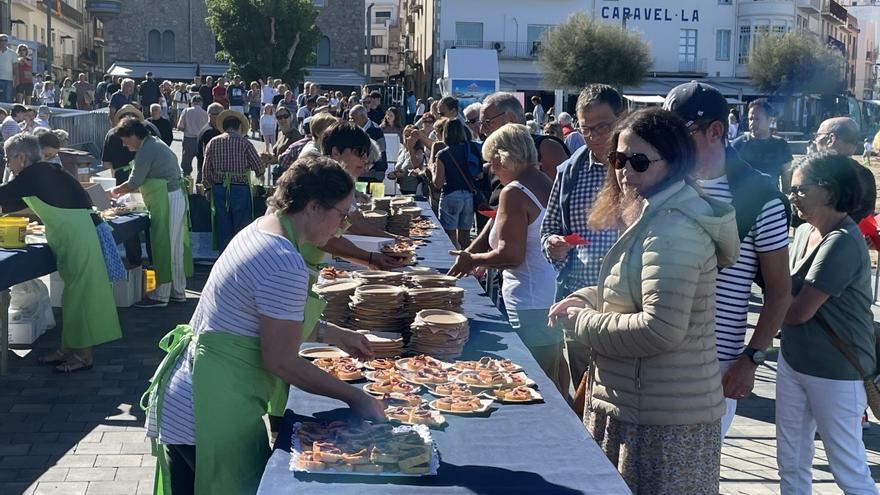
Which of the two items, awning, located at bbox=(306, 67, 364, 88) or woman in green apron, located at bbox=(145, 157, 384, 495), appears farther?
awning, located at bbox=(306, 67, 364, 88)

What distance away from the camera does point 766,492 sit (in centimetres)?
528

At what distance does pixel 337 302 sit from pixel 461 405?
4.13 feet

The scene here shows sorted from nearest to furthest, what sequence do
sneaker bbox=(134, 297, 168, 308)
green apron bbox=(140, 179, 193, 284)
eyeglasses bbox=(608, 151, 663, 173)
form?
eyeglasses bbox=(608, 151, 663, 173), green apron bbox=(140, 179, 193, 284), sneaker bbox=(134, 297, 168, 308)

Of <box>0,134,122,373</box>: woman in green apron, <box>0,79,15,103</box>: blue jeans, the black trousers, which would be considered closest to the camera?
the black trousers

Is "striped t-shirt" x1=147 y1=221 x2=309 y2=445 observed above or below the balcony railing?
below

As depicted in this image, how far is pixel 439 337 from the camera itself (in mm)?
4230

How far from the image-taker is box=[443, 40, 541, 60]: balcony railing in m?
55.3

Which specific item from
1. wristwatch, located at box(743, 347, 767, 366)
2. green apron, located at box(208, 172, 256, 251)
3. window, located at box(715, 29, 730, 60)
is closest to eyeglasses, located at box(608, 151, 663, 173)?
wristwatch, located at box(743, 347, 767, 366)

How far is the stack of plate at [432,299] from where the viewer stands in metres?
4.60

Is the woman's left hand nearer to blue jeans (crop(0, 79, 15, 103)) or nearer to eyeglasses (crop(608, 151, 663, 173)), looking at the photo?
eyeglasses (crop(608, 151, 663, 173))

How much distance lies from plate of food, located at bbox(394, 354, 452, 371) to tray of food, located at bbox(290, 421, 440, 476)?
80 cm

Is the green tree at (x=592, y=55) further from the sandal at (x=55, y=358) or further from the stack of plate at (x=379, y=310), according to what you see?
the stack of plate at (x=379, y=310)

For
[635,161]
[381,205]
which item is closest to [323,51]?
[381,205]

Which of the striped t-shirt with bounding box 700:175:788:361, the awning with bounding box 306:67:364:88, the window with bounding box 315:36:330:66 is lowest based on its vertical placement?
the striped t-shirt with bounding box 700:175:788:361
